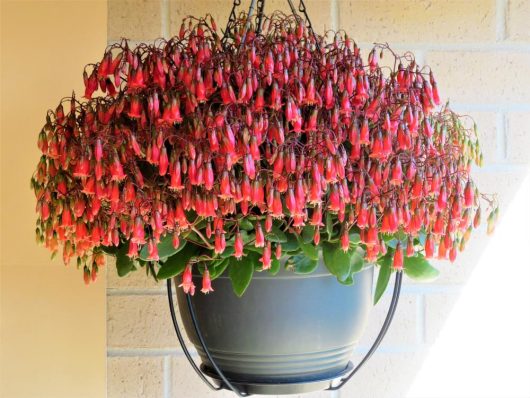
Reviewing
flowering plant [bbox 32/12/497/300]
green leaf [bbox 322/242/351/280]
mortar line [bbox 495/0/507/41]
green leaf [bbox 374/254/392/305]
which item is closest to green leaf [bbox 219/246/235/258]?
flowering plant [bbox 32/12/497/300]

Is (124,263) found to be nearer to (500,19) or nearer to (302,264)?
(302,264)

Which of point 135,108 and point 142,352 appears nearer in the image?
point 135,108

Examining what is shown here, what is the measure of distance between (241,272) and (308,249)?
86 millimetres

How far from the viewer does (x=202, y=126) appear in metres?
0.77

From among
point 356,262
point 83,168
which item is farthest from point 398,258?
point 83,168

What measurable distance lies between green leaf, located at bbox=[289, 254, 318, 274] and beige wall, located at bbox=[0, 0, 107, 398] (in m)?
0.59

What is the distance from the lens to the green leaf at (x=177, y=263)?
87 cm

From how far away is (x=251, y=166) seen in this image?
74 cm

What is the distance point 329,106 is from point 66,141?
1.06ft

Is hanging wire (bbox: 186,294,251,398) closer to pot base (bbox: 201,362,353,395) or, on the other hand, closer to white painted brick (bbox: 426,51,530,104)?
pot base (bbox: 201,362,353,395)

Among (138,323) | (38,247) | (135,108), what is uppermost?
(135,108)

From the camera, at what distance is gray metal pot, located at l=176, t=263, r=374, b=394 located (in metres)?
0.91

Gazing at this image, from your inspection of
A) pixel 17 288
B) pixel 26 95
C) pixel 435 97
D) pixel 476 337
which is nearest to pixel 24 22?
pixel 26 95

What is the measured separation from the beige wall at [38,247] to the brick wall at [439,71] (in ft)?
0.33
